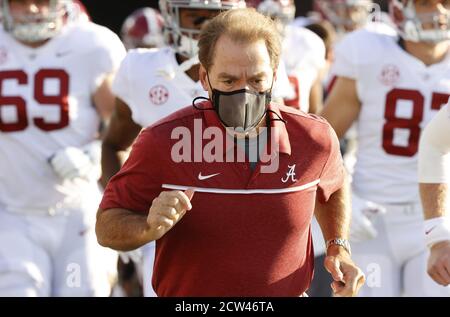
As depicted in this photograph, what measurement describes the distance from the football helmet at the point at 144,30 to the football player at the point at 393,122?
3.06m

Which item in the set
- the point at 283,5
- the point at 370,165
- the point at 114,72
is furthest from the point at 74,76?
the point at 283,5

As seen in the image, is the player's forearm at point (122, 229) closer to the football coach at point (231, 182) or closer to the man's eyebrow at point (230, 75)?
the football coach at point (231, 182)

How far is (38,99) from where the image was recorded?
17.3 feet

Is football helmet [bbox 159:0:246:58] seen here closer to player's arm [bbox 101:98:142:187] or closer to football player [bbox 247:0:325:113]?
player's arm [bbox 101:98:142:187]

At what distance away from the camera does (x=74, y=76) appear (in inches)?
210

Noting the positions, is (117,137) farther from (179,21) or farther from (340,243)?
(340,243)

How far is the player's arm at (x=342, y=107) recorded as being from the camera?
5.38 m

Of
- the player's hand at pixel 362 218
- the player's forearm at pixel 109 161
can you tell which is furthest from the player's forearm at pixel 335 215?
the player's hand at pixel 362 218

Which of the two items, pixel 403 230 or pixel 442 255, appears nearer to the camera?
pixel 442 255

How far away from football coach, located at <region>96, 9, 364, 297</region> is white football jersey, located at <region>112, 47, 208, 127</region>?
1.25 metres

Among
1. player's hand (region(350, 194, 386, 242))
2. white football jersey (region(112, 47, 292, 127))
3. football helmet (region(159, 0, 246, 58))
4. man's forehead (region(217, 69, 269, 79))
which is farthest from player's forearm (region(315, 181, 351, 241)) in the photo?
player's hand (region(350, 194, 386, 242))

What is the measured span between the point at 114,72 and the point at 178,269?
214cm

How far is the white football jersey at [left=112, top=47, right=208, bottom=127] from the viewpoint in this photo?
469cm

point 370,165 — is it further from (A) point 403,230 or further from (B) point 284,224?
(B) point 284,224
